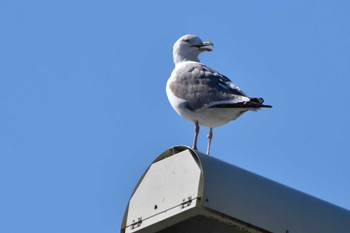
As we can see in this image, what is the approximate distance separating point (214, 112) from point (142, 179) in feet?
14.3

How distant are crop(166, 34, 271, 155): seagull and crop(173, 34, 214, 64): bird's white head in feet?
2.55

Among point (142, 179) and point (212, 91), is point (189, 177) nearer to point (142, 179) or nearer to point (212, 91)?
point (142, 179)

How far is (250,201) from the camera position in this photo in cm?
471

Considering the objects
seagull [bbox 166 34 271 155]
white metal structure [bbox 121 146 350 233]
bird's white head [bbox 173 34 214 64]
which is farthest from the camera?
bird's white head [bbox 173 34 214 64]

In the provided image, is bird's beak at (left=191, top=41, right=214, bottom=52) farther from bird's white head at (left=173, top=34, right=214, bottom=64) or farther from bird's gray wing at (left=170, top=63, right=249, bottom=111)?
bird's gray wing at (left=170, top=63, right=249, bottom=111)

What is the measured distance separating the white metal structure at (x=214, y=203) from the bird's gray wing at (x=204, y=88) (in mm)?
4013

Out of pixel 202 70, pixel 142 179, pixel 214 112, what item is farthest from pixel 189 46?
pixel 142 179

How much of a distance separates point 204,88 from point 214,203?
16.5 feet

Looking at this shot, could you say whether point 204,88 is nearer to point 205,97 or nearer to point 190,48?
point 205,97

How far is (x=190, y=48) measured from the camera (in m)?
11.0

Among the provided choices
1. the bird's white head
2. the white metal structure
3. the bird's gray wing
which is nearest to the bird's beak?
the bird's white head

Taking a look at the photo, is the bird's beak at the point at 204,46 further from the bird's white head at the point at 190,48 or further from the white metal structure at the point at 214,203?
the white metal structure at the point at 214,203

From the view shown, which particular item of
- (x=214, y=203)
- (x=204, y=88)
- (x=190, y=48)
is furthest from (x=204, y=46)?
(x=214, y=203)

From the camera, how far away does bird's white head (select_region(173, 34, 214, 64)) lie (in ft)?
36.1
